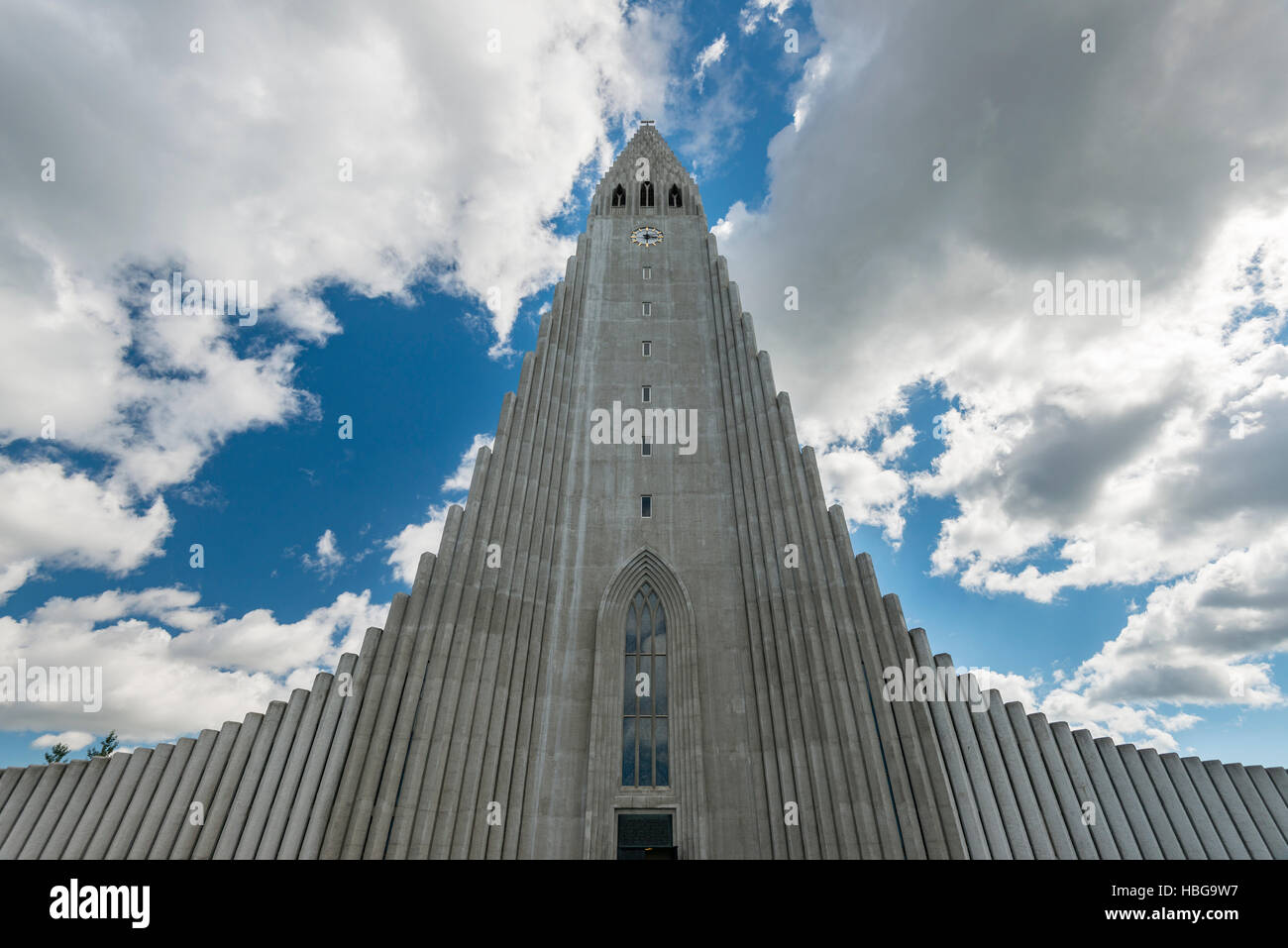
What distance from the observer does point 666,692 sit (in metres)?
22.1

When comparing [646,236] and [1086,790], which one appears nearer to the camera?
[1086,790]

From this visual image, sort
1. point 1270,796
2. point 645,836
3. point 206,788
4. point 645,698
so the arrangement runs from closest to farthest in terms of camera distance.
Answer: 1. point 206,788
2. point 1270,796
3. point 645,836
4. point 645,698

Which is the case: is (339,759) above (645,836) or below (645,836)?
above

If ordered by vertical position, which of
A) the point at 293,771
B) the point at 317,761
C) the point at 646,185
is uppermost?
the point at 646,185

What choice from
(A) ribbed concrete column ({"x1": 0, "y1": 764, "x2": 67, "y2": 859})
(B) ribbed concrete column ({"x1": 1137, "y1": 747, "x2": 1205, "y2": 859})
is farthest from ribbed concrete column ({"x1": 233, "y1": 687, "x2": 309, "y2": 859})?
(B) ribbed concrete column ({"x1": 1137, "y1": 747, "x2": 1205, "y2": 859})

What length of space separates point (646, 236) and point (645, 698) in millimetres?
24895

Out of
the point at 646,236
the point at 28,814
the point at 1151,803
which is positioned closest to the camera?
the point at 28,814

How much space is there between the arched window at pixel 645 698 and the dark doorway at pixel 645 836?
96 centimetres

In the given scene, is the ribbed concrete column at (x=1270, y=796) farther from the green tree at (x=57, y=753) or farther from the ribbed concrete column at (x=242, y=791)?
the green tree at (x=57, y=753)

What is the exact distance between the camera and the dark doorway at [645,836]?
1942 cm

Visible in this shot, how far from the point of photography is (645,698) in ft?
72.3

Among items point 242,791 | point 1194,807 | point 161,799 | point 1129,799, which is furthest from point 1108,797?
point 161,799

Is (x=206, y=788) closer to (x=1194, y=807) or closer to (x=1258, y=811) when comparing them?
(x=1194, y=807)
